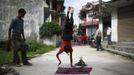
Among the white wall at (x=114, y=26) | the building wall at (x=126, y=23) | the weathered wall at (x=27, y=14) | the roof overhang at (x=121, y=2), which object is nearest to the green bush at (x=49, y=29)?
the weathered wall at (x=27, y=14)

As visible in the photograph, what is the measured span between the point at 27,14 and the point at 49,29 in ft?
12.2

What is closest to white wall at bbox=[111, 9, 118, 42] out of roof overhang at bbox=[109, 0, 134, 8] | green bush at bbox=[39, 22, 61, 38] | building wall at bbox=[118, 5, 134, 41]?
building wall at bbox=[118, 5, 134, 41]

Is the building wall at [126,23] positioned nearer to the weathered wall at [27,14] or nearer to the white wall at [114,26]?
the white wall at [114,26]

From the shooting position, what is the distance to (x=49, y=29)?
35.5 meters

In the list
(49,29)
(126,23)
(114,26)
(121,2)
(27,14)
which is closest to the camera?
(121,2)

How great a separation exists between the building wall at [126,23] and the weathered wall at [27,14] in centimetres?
1159

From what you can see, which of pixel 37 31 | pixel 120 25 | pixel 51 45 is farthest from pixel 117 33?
pixel 37 31

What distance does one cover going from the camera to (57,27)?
3584cm

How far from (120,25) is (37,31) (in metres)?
11.7

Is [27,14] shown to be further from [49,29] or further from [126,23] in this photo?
[126,23]

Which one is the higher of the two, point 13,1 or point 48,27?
point 13,1

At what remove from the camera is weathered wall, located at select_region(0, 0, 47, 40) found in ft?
122

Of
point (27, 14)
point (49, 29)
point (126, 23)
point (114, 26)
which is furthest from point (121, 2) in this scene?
point (27, 14)

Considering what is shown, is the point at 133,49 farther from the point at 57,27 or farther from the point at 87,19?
the point at 87,19
